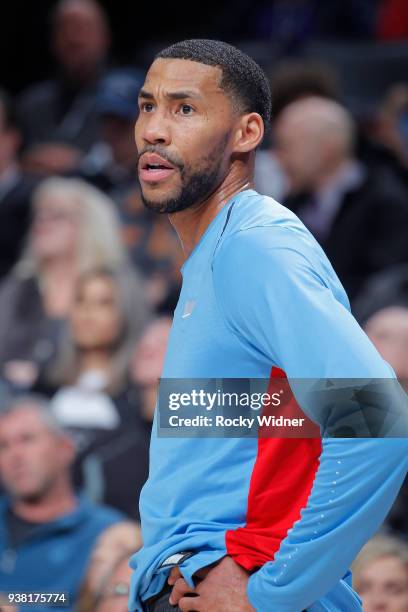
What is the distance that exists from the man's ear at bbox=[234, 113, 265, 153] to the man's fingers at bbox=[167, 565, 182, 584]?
67 cm

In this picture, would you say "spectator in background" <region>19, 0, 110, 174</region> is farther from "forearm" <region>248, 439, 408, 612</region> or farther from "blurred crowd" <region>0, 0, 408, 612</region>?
"forearm" <region>248, 439, 408, 612</region>

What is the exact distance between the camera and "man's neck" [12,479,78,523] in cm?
409

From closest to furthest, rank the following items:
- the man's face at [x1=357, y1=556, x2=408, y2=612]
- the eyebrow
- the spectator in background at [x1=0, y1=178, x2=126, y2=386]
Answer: the eyebrow, the man's face at [x1=357, y1=556, x2=408, y2=612], the spectator in background at [x1=0, y1=178, x2=126, y2=386]

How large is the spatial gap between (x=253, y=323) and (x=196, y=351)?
0.14 m

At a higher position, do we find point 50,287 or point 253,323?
point 253,323

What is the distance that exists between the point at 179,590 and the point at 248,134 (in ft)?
2.37

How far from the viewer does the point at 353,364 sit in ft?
5.02

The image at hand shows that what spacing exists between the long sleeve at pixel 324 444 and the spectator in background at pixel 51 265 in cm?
339

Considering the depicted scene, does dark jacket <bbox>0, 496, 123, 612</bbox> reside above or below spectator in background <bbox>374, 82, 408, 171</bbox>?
below

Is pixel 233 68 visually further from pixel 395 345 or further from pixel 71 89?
pixel 71 89

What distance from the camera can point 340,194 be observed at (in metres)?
4.80

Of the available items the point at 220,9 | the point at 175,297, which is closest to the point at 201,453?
the point at 175,297

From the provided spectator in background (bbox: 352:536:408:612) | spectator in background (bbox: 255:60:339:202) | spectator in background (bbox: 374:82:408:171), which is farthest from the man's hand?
spectator in background (bbox: 374:82:408:171)

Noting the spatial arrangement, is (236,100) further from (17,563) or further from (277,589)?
(17,563)
